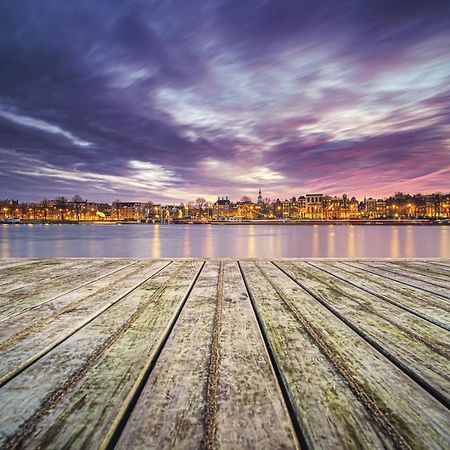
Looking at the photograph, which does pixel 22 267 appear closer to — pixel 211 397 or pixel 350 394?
pixel 211 397

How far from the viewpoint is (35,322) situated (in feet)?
6.58

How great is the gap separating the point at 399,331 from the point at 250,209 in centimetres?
17526

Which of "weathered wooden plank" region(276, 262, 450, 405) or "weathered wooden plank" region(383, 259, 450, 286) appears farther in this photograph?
"weathered wooden plank" region(383, 259, 450, 286)

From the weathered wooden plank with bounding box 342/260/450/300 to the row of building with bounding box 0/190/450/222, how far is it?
138 metres

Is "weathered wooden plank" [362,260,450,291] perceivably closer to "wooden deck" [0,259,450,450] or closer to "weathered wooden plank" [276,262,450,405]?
"wooden deck" [0,259,450,450]

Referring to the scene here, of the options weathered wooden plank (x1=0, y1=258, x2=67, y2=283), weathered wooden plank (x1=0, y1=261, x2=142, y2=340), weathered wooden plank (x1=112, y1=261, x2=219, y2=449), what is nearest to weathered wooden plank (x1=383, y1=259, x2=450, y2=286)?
weathered wooden plank (x1=112, y1=261, x2=219, y2=449)

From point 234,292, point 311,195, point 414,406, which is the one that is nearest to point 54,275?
point 234,292

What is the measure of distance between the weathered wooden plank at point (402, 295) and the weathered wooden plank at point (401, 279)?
11 cm

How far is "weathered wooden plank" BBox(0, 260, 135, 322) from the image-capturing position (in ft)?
7.70

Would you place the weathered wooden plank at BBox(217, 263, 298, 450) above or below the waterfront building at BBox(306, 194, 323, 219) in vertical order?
below

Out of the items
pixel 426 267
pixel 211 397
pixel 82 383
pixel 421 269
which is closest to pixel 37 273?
pixel 82 383

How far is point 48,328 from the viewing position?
189 cm

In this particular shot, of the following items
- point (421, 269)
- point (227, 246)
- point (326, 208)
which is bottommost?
point (227, 246)

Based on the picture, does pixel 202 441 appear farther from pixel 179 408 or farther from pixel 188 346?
pixel 188 346
